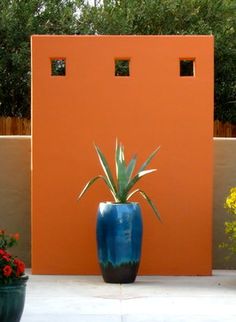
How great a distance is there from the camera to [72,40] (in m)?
10.6

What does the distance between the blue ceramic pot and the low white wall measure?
4132 mm

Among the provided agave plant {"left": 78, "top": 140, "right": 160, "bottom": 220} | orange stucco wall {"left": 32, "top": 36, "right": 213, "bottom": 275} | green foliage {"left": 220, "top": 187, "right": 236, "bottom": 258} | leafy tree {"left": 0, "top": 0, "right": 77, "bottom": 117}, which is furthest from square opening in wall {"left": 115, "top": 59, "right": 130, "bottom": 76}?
agave plant {"left": 78, "top": 140, "right": 160, "bottom": 220}

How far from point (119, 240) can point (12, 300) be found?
3031mm

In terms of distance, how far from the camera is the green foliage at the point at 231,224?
10023 millimetres

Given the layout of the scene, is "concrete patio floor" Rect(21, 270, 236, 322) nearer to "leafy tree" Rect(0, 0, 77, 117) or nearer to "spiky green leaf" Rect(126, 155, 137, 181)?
"spiky green leaf" Rect(126, 155, 137, 181)

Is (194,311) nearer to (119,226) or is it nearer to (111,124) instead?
(119,226)

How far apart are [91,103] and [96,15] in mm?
5625

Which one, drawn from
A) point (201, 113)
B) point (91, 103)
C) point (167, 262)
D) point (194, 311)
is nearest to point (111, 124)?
point (91, 103)

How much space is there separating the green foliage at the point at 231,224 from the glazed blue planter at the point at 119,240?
0.93 metres

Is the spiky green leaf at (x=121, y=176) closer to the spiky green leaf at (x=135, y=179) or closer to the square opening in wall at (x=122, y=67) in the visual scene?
the spiky green leaf at (x=135, y=179)

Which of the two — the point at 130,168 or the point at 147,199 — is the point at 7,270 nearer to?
the point at 147,199

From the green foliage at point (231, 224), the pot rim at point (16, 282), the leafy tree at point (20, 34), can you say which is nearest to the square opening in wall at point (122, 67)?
the leafy tree at point (20, 34)

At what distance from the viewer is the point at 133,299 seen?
906 cm

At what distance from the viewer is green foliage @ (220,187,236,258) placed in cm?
1002
